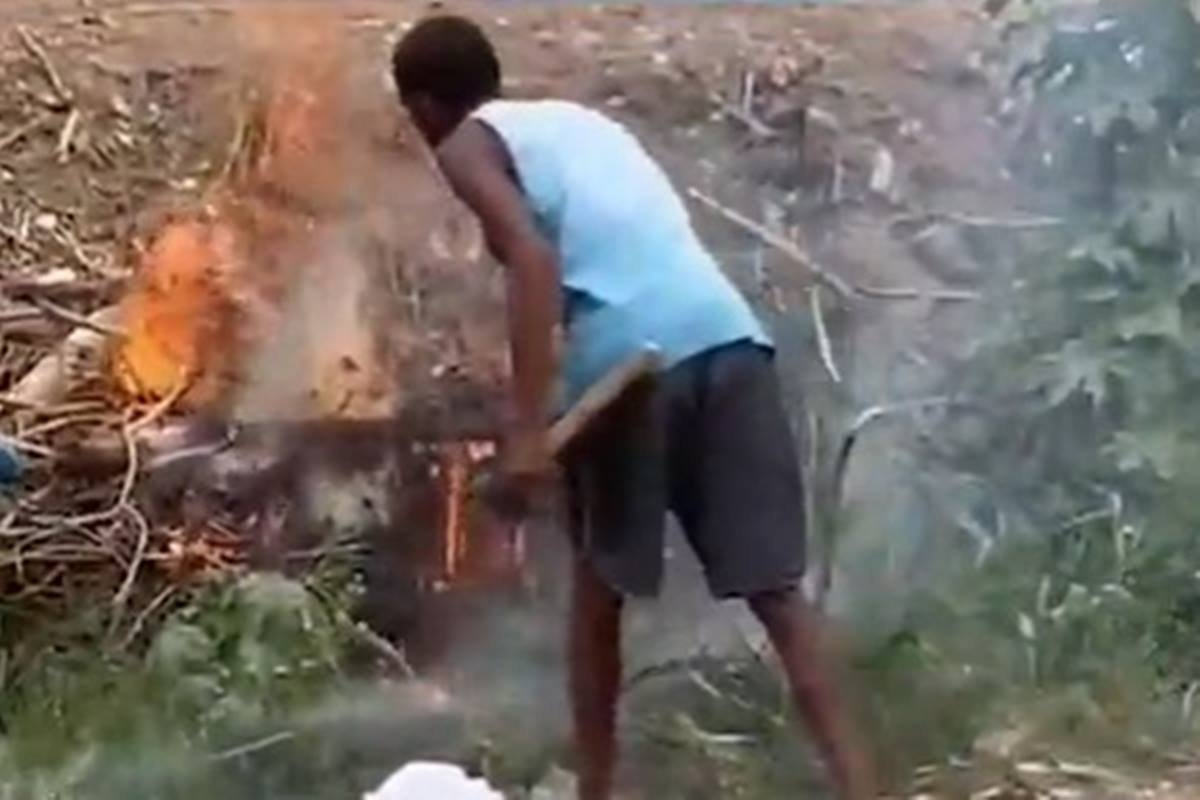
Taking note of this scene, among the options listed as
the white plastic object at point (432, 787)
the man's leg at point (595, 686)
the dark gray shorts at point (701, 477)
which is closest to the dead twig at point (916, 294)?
the dark gray shorts at point (701, 477)

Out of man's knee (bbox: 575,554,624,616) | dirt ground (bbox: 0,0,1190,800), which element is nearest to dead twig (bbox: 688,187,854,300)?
dirt ground (bbox: 0,0,1190,800)

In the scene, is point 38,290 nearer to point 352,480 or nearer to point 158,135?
point 158,135

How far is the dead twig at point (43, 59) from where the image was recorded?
96.3 inches

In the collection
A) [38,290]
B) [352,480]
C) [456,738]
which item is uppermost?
[38,290]

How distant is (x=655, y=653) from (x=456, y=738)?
0.64 feet

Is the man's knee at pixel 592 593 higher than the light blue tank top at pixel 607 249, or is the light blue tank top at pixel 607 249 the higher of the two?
the light blue tank top at pixel 607 249

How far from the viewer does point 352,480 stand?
248 centimetres

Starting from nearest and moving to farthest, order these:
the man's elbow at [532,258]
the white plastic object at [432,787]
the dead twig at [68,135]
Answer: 1. the white plastic object at [432,787]
2. the man's elbow at [532,258]
3. the dead twig at [68,135]

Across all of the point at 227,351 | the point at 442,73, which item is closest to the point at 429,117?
the point at 442,73

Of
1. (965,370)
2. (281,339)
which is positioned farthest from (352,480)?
(965,370)

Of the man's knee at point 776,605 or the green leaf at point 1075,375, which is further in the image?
the green leaf at point 1075,375

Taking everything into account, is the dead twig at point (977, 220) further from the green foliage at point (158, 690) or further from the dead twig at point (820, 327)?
the green foliage at point (158, 690)

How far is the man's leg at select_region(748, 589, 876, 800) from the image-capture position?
2.42 m

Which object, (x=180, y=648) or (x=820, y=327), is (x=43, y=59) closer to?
(x=180, y=648)
